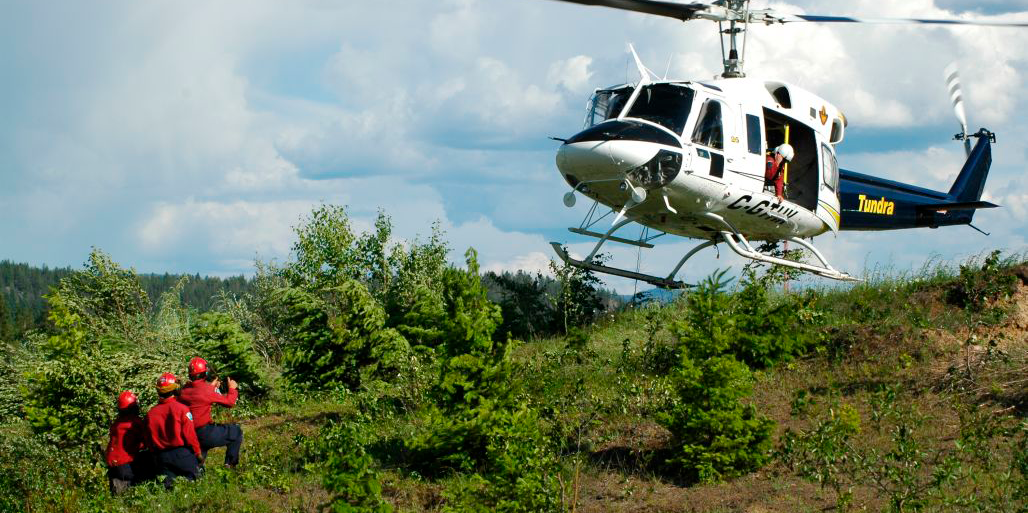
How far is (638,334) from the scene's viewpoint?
18.3 metres

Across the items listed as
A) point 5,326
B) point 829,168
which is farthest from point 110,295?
point 5,326

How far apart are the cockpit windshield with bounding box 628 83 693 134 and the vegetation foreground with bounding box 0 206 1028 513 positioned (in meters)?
3.40

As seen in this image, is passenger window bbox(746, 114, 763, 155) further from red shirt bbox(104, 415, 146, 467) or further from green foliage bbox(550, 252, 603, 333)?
red shirt bbox(104, 415, 146, 467)

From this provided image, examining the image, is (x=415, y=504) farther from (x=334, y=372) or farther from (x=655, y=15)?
(x=655, y=15)

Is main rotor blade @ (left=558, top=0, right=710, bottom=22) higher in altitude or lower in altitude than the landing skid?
higher

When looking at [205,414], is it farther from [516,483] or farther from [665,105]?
[665,105]

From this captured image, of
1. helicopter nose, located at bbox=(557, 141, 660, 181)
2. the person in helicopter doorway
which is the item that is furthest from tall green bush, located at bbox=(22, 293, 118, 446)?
the person in helicopter doorway

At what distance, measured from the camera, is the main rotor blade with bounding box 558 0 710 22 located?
1138 centimetres

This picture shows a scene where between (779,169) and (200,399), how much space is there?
10.2 metres

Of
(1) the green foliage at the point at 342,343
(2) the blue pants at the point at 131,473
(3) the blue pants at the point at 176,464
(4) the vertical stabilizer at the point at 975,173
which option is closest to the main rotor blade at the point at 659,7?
(1) the green foliage at the point at 342,343

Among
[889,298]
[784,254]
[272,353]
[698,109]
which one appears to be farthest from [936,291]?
[272,353]

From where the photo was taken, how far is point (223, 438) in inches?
494

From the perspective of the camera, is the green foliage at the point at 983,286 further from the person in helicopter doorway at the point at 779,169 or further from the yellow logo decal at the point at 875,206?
the yellow logo decal at the point at 875,206

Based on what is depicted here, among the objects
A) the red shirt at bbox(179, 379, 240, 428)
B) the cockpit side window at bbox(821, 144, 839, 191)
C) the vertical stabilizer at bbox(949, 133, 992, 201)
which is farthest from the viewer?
the vertical stabilizer at bbox(949, 133, 992, 201)
